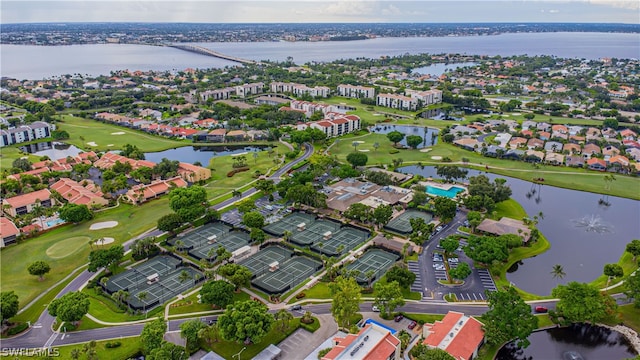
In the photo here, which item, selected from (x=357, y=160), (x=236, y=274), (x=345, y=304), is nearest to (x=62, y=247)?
(x=236, y=274)

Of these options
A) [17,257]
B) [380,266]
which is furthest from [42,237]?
[380,266]

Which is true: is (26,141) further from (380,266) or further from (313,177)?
(380,266)

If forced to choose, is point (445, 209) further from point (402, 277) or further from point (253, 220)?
point (253, 220)

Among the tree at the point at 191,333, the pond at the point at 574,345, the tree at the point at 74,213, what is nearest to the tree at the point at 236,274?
the tree at the point at 191,333

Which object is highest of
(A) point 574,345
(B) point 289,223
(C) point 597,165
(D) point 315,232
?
(C) point 597,165

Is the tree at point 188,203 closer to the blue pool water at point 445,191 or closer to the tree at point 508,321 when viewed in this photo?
the blue pool water at point 445,191
